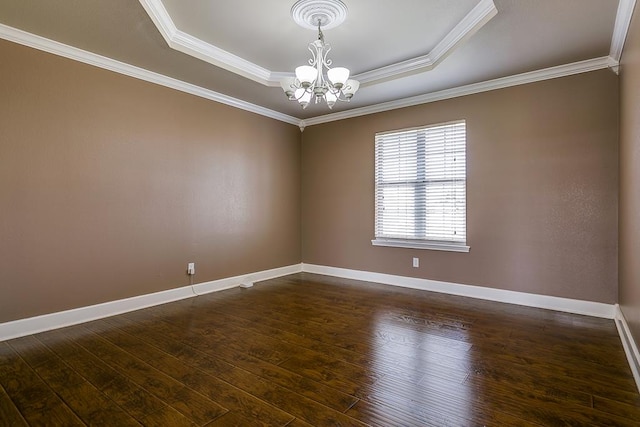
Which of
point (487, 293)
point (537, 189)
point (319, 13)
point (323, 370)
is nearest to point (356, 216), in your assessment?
point (487, 293)

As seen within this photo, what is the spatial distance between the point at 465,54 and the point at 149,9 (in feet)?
9.00

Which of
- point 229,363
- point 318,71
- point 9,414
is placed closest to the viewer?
point 9,414

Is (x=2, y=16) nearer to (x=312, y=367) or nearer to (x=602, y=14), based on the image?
(x=312, y=367)

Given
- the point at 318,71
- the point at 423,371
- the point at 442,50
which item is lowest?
the point at 423,371

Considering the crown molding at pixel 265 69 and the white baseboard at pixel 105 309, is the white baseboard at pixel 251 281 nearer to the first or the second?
the white baseboard at pixel 105 309

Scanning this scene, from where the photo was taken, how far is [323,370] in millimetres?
2180

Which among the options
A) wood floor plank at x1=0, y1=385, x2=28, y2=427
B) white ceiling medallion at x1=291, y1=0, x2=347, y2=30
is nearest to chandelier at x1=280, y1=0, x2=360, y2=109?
white ceiling medallion at x1=291, y1=0, x2=347, y2=30

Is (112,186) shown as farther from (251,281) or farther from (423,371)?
(423,371)

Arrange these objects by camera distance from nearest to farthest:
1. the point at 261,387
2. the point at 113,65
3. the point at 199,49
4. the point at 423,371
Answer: the point at 261,387 < the point at 423,371 < the point at 199,49 < the point at 113,65

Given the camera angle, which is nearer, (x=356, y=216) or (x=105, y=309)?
(x=105, y=309)

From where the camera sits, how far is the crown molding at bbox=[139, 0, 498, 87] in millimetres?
2572

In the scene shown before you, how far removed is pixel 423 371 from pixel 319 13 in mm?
2763

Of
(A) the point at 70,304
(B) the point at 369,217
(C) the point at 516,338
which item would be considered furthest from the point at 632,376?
(A) the point at 70,304

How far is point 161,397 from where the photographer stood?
186 cm
